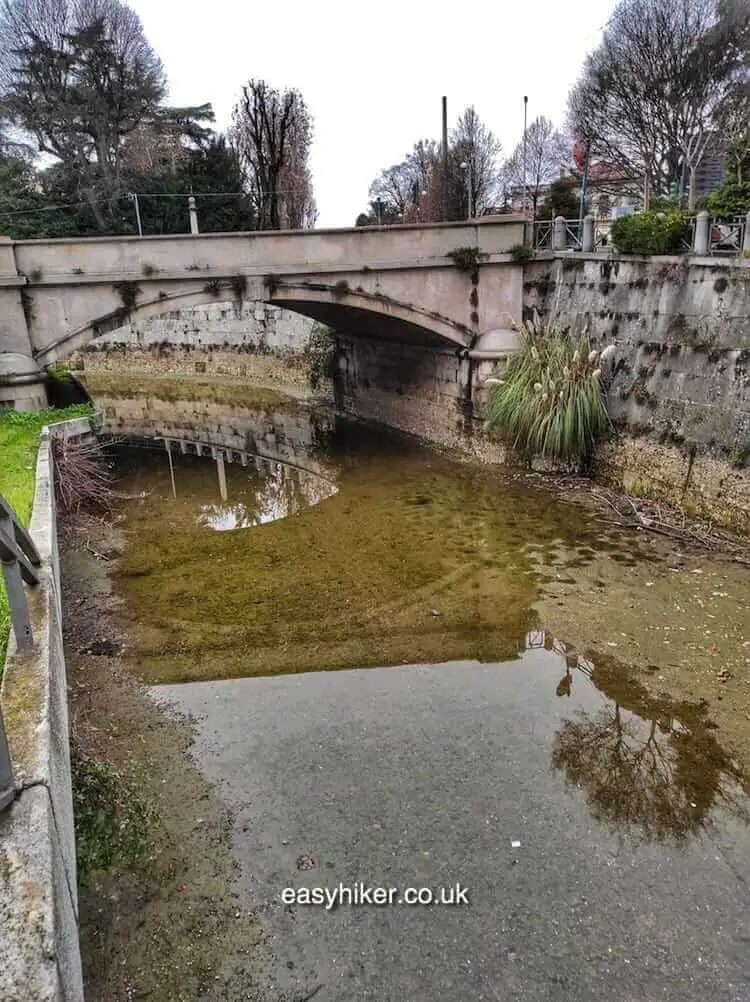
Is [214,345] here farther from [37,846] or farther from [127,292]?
[37,846]

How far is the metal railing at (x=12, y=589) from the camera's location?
312 cm

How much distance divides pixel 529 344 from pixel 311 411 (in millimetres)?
8584

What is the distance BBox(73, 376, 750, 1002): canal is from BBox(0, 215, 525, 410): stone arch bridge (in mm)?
3790

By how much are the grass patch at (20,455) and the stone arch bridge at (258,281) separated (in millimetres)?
514

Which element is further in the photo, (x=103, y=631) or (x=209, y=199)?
(x=209, y=199)

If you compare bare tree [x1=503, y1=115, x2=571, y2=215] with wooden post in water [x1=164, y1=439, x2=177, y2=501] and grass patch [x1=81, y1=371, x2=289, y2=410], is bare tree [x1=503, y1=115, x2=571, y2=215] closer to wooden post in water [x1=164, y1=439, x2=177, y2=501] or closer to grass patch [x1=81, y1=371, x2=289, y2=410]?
grass patch [x1=81, y1=371, x2=289, y2=410]

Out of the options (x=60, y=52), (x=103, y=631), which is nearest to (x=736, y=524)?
(x=103, y=631)

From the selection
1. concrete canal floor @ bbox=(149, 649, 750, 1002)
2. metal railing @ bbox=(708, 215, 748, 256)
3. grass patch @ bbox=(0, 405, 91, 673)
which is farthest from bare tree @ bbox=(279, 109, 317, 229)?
concrete canal floor @ bbox=(149, 649, 750, 1002)

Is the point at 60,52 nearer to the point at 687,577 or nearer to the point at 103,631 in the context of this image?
the point at 103,631

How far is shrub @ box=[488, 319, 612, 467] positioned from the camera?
11656 mm

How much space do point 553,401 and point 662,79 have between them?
1750cm

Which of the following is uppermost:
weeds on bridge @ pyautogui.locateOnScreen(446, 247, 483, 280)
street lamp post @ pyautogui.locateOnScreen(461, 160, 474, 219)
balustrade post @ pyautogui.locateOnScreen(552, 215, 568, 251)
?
street lamp post @ pyautogui.locateOnScreen(461, 160, 474, 219)

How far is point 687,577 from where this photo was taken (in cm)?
843

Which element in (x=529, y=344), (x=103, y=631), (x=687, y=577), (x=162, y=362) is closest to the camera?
(x=103, y=631)
